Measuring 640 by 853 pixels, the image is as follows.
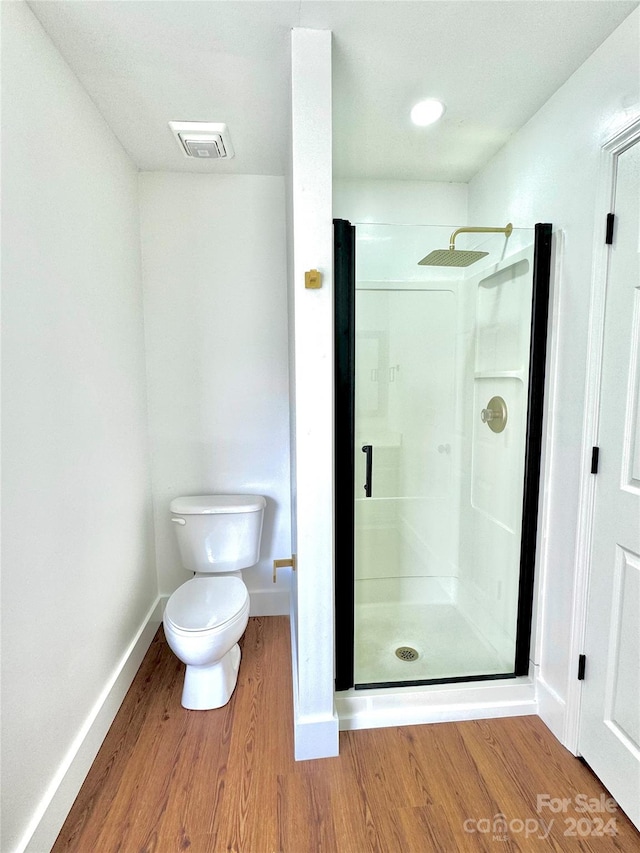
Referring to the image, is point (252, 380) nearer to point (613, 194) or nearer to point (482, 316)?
point (482, 316)

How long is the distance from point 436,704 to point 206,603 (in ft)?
3.43

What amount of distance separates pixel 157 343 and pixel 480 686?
7.31ft

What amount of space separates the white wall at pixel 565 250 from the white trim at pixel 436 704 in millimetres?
110

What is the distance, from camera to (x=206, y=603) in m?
1.83

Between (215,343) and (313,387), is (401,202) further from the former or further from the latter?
(313,387)

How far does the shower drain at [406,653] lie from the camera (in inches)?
74.1

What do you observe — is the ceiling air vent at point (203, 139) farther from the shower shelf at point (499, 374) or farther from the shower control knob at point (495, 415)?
the shower control knob at point (495, 415)

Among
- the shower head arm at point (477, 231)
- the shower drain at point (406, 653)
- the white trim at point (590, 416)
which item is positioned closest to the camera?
the white trim at point (590, 416)

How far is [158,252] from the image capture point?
7.20ft

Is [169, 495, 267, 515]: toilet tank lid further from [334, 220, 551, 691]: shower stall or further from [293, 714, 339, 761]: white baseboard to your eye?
[293, 714, 339, 761]: white baseboard

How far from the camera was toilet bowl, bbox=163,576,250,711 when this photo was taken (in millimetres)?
1628

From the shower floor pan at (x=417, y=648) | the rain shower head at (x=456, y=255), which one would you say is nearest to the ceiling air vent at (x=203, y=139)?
the rain shower head at (x=456, y=255)

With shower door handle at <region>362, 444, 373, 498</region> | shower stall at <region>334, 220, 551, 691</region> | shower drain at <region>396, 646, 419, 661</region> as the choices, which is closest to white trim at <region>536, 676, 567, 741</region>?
shower stall at <region>334, 220, 551, 691</region>

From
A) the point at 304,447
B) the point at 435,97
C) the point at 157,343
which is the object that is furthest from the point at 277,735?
the point at 435,97
